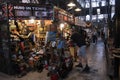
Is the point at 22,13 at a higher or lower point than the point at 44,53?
higher

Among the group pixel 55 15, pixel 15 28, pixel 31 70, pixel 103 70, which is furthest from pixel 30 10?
pixel 103 70

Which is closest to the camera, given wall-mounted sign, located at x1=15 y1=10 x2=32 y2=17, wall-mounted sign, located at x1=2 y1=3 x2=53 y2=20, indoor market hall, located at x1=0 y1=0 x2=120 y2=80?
indoor market hall, located at x1=0 y1=0 x2=120 y2=80

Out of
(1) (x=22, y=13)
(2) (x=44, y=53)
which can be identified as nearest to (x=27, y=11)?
(1) (x=22, y=13)

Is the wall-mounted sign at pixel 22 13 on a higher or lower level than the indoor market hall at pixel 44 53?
higher

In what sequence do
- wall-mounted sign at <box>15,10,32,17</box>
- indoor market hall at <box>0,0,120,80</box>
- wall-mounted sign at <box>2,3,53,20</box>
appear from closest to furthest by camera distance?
indoor market hall at <box>0,0,120,80</box> → wall-mounted sign at <box>2,3,53,20</box> → wall-mounted sign at <box>15,10,32,17</box>

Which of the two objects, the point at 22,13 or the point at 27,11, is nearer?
the point at 22,13

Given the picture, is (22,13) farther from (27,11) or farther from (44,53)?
(44,53)

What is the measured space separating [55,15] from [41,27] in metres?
2.87

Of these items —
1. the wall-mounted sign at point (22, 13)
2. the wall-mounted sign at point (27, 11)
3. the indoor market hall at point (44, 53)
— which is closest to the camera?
the indoor market hall at point (44, 53)

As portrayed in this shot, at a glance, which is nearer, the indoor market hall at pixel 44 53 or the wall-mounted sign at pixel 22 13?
the indoor market hall at pixel 44 53

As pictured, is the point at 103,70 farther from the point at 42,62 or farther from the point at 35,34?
the point at 35,34

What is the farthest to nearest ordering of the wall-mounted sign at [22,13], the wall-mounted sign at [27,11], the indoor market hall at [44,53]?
the wall-mounted sign at [22,13]
the wall-mounted sign at [27,11]
the indoor market hall at [44,53]

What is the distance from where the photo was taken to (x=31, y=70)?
944 cm

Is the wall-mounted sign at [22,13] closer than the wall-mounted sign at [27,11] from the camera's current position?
No
